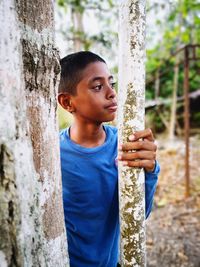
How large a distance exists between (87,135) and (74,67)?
13.7 inches

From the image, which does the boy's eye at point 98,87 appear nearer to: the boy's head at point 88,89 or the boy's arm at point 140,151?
the boy's head at point 88,89

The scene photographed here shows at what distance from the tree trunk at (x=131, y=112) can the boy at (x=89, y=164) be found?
0.30m

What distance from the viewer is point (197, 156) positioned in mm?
7016

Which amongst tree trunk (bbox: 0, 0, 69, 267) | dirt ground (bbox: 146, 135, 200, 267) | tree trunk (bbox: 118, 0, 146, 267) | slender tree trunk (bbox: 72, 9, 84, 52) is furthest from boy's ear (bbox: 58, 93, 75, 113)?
slender tree trunk (bbox: 72, 9, 84, 52)

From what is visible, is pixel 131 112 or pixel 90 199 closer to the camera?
pixel 131 112

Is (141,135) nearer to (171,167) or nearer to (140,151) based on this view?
(140,151)

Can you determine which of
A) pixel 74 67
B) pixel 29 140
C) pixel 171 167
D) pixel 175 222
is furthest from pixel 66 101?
pixel 171 167

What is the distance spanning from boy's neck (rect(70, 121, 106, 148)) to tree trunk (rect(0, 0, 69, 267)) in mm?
615

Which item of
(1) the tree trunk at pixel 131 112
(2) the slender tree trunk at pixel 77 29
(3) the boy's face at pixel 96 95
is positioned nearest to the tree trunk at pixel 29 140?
(1) the tree trunk at pixel 131 112

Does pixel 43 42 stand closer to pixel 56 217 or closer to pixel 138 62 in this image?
pixel 138 62

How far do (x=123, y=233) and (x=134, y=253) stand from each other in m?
0.08

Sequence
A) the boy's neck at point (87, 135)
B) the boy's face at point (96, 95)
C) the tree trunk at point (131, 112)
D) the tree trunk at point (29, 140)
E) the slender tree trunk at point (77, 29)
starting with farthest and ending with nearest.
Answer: the slender tree trunk at point (77, 29) → the boy's neck at point (87, 135) → the boy's face at point (96, 95) → the tree trunk at point (131, 112) → the tree trunk at point (29, 140)

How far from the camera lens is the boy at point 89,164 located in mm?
1394

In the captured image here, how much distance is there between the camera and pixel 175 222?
4.21 meters
